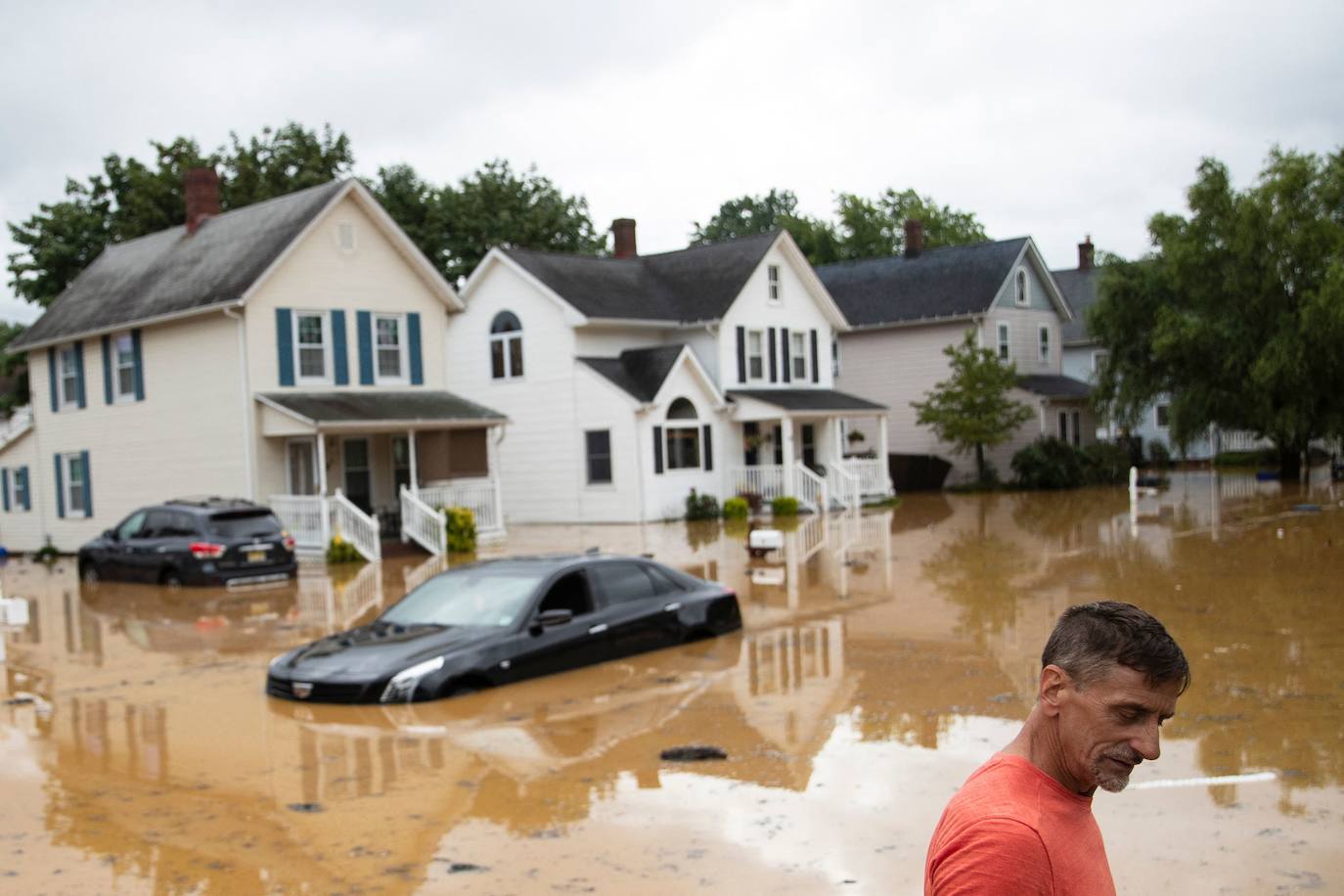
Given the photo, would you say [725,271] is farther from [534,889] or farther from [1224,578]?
[534,889]

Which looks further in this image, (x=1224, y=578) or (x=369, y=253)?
(x=369, y=253)

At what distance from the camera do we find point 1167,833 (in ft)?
25.0

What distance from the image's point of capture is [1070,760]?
2.82 m

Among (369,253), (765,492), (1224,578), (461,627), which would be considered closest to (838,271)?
(765,492)

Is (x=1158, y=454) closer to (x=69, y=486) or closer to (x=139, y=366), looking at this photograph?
(x=139, y=366)

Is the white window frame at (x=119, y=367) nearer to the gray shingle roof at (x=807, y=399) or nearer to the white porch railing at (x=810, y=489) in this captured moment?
the gray shingle roof at (x=807, y=399)

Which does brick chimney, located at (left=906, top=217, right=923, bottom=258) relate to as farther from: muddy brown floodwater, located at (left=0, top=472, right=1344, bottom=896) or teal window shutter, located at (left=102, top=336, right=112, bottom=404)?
muddy brown floodwater, located at (left=0, top=472, right=1344, bottom=896)

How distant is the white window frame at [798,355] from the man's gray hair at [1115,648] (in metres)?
38.2

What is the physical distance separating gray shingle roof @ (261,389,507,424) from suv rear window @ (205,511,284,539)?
375 cm

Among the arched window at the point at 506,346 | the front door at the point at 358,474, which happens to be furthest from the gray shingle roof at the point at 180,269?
the arched window at the point at 506,346

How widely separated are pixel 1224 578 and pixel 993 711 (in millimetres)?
9287

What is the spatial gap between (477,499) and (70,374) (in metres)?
11.7

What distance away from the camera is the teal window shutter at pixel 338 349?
30469 millimetres

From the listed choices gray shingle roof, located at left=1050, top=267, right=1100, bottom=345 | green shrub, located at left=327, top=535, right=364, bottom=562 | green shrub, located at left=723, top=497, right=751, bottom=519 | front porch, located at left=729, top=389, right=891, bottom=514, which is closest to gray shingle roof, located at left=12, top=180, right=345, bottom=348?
green shrub, located at left=327, top=535, right=364, bottom=562
